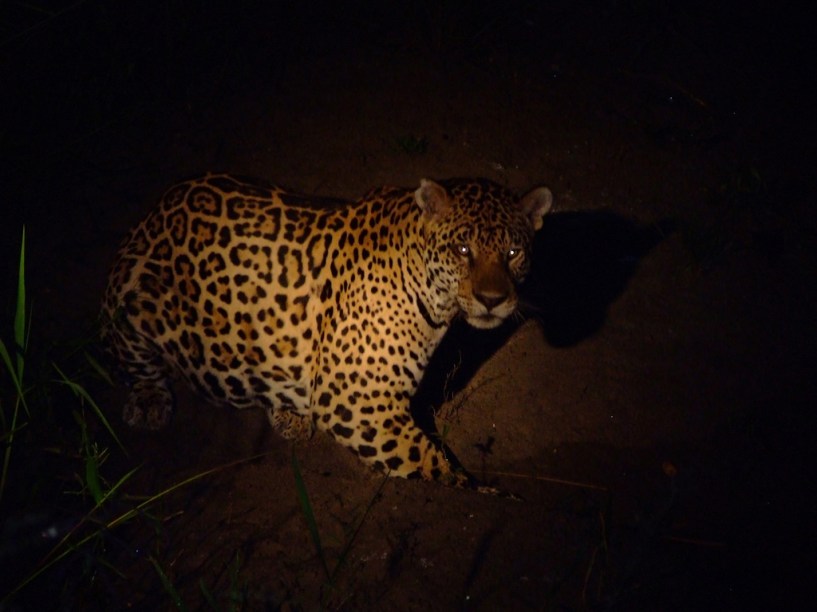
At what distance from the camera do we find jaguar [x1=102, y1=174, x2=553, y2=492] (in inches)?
173

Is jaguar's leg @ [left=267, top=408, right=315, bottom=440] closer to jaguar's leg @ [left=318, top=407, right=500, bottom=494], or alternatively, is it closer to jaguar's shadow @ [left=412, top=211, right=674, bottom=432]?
jaguar's leg @ [left=318, top=407, right=500, bottom=494]

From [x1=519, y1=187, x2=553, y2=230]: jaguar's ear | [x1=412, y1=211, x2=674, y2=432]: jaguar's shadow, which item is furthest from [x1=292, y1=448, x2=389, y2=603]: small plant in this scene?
[x1=519, y1=187, x2=553, y2=230]: jaguar's ear

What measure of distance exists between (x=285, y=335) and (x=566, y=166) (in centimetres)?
363

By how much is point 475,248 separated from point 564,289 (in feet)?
6.72

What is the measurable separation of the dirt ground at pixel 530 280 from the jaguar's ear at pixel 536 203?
4.45 feet

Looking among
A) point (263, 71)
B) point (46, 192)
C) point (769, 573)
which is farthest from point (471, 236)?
point (263, 71)

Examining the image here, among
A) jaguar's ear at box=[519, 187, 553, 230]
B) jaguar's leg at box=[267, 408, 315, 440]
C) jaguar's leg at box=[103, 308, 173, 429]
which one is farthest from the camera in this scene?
jaguar's leg at box=[103, 308, 173, 429]

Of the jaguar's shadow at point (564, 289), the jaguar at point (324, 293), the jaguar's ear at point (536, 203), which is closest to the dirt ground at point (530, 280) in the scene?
the jaguar's shadow at point (564, 289)

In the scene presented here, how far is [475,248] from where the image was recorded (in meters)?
4.27

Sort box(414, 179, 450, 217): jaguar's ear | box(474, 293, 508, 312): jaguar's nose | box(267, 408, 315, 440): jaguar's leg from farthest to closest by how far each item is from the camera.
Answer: box(267, 408, 315, 440): jaguar's leg < box(414, 179, 450, 217): jaguar's ear < box(474, 293, 508, 312): jaguar's nose

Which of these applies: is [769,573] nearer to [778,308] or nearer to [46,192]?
[778,308]

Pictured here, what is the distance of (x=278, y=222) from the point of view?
4766mm

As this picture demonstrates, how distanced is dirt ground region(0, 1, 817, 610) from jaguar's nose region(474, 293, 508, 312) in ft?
3.64

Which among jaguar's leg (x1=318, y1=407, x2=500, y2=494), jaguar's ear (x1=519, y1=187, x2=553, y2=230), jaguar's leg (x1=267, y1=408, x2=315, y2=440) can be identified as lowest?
jaguar's leg (x1=267, y1=408, x2=315, y2=440)
